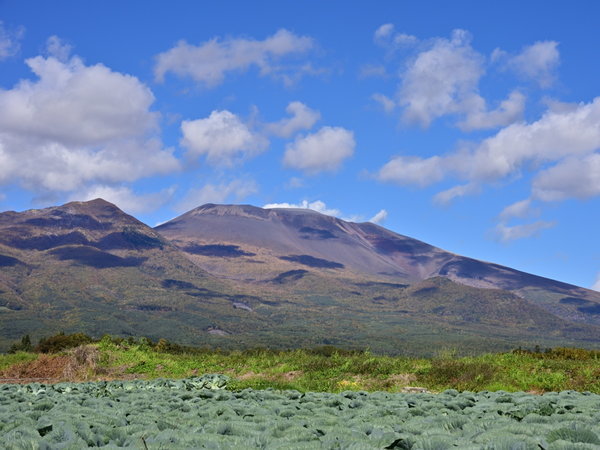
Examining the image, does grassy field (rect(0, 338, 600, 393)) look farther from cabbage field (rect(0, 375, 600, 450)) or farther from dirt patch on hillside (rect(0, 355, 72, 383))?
cabbage field (rect(0, 375, 600, 450))

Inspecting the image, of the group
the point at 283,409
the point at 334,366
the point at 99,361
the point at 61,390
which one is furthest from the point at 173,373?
the point at 283,409

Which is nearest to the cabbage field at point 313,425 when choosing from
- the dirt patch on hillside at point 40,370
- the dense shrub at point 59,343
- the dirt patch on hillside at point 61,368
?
the dirt patch on hillside at point 61,368

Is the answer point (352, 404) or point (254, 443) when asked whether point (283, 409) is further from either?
point (254, 443)

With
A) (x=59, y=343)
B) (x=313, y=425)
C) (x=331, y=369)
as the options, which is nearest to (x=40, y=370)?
(x=59, y=343)

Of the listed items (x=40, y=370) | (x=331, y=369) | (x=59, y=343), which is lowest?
(x=40, y=370)

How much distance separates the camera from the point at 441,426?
25.4ft

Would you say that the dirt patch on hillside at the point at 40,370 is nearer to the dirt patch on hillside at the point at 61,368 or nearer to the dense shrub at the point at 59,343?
the dirt patch on hillside at the point at 61,368

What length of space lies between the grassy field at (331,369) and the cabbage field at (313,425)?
31.3ft

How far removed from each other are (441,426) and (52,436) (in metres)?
4.83

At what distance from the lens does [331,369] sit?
85.1ft

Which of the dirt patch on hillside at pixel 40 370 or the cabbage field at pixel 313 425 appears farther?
the dirt patch on hillside at pixel 40 370

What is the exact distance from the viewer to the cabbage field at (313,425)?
5.97 m

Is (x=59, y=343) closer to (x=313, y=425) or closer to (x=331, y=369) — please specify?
(x=331, y=369)

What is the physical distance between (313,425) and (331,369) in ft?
59.8
